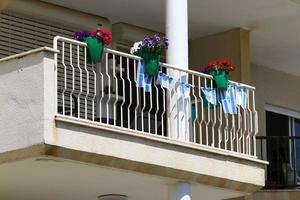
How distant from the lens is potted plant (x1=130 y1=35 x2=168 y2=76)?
1458cm

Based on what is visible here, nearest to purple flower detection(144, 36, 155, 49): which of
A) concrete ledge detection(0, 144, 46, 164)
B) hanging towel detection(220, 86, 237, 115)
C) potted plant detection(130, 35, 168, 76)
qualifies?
potted plant detection(130, 35, 168, 76)

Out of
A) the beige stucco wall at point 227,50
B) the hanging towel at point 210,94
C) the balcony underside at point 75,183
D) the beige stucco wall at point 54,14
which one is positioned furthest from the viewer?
the beige stucco wall at point 227,50

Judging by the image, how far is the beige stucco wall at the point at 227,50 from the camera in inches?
747

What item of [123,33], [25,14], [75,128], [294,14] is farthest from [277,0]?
[75,128]

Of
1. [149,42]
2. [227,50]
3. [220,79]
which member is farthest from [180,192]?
[227,50]

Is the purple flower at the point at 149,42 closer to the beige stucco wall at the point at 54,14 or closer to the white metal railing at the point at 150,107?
the white metal railing at the point at 150,107

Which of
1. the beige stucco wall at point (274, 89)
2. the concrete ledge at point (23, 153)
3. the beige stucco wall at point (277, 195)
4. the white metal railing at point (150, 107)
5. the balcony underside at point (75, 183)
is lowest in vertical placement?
the balcony underside at point (75, 183)

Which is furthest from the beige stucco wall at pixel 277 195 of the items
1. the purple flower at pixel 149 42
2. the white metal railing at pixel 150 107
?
the purple flower at pixel 149 42

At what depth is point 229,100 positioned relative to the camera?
15.6 metres

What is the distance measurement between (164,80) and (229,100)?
124 centimetres

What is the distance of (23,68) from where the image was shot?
1341 cm

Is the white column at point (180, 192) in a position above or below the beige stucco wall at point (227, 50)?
below

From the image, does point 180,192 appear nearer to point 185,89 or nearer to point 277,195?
point 185,89

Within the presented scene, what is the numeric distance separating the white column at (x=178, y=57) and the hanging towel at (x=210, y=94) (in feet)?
1.15
